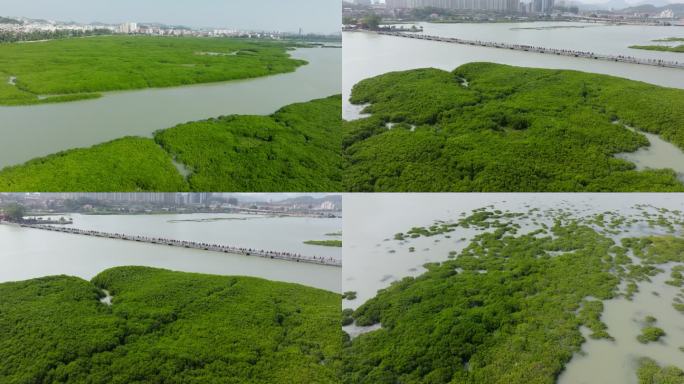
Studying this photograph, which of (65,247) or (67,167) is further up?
(67,167)

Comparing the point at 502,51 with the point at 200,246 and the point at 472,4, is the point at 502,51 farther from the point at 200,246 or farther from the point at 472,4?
the point at 200,246

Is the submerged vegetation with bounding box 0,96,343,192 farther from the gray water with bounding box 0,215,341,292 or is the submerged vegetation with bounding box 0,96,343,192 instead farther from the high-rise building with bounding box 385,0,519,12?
the high-rise building with bounding box 385,0,519,12

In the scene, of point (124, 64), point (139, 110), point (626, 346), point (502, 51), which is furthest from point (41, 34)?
point (626, 346)

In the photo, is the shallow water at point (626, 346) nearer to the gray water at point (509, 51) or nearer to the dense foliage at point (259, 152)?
the gray water at point (509, 51)

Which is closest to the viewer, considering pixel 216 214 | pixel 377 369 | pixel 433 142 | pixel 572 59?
pixel 377 369

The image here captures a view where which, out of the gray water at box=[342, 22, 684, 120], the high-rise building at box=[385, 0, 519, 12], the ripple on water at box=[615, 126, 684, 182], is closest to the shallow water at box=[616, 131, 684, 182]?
the ripple on water at box=[615, 126, 684, 182]

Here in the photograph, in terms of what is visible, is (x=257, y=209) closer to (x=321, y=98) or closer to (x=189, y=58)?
(x=321, y=98)

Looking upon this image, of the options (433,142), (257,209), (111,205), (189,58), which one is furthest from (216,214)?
(189,58)
